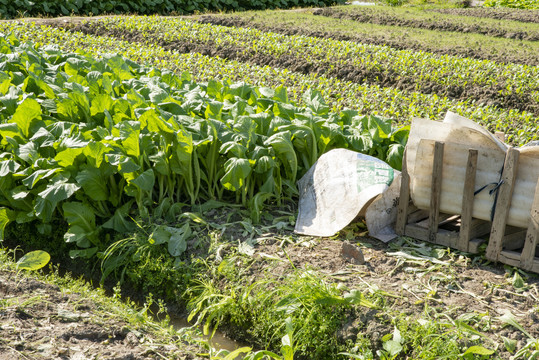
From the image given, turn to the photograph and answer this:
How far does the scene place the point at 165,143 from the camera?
13.8 ft

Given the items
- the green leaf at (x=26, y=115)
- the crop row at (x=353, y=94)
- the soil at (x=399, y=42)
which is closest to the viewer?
the green leaf at (x=26, y=115)

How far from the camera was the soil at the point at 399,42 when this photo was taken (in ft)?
34.1

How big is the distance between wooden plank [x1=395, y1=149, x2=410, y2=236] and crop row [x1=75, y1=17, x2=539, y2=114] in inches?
165

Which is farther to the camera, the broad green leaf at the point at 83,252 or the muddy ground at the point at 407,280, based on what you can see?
the broad green leaf at the point at 83,252

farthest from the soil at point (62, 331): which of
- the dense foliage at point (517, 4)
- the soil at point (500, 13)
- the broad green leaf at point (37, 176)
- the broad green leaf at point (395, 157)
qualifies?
the dense foliage at point (517, 4)

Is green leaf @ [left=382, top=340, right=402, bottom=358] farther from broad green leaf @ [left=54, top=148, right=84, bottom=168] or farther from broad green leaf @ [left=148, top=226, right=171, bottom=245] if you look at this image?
broad green leaf @ [left=54, top=148, right=84, bottom=168]

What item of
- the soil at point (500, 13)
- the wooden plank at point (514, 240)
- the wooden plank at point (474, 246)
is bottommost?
the wooden plank at point (474, 246)

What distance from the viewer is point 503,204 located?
11.0ft

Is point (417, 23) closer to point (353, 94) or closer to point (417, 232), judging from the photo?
point (353, 94)

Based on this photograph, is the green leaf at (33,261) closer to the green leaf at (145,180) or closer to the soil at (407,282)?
the green leaf at (145,180)

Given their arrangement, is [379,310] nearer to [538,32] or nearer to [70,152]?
[70,152]

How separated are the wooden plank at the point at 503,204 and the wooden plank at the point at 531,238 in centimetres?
14

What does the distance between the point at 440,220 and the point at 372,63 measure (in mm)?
5424

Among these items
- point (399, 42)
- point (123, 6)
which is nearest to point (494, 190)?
point (399, 42)
